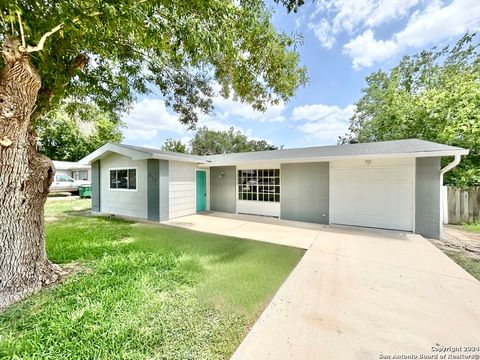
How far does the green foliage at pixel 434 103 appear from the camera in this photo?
9.36m

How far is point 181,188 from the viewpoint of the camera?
9.55m

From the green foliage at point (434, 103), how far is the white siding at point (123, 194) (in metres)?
14.0

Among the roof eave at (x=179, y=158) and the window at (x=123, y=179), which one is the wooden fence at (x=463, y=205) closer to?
the roof eave at (x=179, y=158)

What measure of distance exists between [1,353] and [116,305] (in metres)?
1.02

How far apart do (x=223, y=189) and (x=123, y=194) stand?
15.6 ft

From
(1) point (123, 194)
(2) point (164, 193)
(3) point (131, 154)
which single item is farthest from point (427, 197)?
(1) point (123, 194)

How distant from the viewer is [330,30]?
7.66 m

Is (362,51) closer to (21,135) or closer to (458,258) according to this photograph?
(458,258)

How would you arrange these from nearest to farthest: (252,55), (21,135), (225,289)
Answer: (21,135), (225,289), (252,55)

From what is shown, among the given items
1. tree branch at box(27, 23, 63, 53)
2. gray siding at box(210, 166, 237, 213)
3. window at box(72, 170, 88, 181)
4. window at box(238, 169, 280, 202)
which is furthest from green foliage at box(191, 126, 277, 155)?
tree branch at box(27, 23, 63, 53)

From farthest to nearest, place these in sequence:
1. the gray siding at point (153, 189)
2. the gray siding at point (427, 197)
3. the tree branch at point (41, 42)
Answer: the gray siding at point (153, 189) < the gray siding at point (427, 197) < the tree branch at point (41, 42)

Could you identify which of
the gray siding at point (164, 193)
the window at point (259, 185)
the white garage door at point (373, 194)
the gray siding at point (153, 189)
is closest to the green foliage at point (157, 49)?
the gray siding at point (153, 189)

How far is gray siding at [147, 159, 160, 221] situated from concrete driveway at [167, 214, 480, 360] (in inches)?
244

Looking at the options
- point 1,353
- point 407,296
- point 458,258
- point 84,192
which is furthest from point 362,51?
point 84,192
